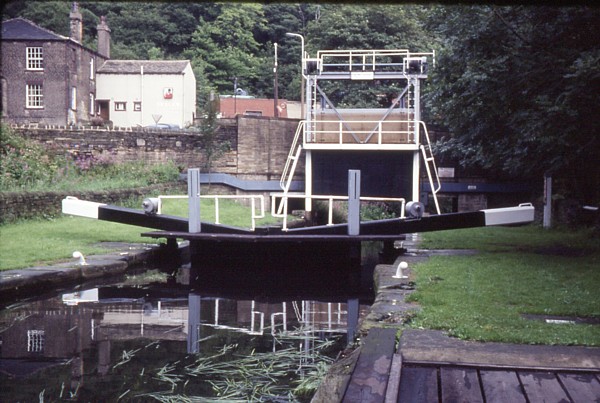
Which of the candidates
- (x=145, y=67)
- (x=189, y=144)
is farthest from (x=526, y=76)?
(x=145, y=67)

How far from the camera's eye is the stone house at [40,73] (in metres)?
44.4

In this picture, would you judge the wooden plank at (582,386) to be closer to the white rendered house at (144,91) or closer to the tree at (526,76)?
the tree at (526,76)

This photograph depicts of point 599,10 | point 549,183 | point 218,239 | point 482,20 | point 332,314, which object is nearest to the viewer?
point 332,314

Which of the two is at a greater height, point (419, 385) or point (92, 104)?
point (92, 104)

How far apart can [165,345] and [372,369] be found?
3.19 meters

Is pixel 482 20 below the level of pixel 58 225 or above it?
Answer: above

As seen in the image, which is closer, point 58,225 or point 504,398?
point 504,398

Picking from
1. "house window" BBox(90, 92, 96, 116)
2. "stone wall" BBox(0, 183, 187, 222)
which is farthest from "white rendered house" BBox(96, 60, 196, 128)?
"stone wall" BBox(0, 183, 187, 222)

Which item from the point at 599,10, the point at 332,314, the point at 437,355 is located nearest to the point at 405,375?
the point at 437,355

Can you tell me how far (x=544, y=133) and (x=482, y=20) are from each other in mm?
2113

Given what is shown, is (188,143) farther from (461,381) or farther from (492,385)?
(492,385)

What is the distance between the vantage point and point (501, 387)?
14.0 ft

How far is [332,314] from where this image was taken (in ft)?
30.3

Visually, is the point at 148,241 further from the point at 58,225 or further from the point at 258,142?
the point at 258,142
